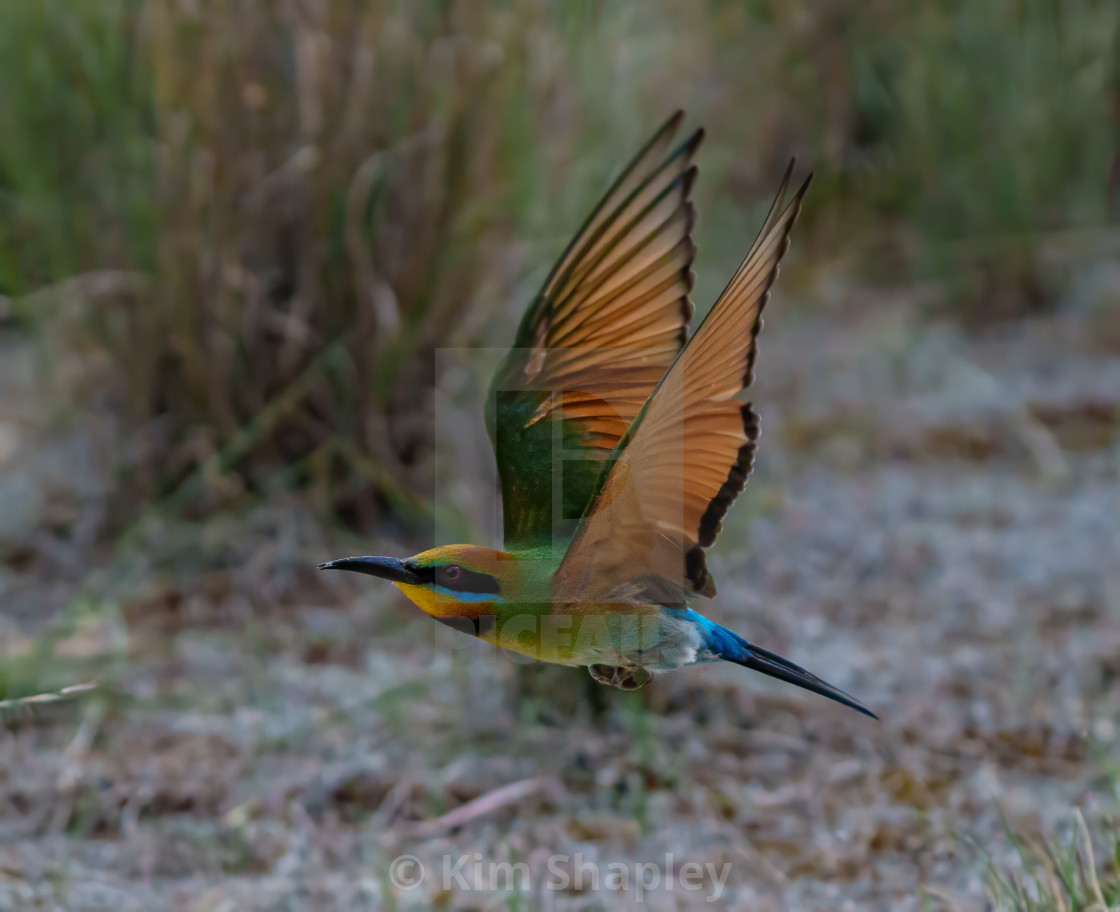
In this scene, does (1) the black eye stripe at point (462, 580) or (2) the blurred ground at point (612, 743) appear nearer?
(1) the black eye stripe at point (462, 580)

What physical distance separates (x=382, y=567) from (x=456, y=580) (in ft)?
0.23

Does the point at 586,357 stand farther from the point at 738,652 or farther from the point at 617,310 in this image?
the point at 738,652

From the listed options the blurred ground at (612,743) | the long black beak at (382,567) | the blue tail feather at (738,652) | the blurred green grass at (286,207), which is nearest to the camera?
the long black beak at (382,567)

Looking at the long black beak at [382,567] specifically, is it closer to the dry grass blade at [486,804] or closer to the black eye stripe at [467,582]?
the black eye stripe at [467,582]

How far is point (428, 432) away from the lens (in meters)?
2.46

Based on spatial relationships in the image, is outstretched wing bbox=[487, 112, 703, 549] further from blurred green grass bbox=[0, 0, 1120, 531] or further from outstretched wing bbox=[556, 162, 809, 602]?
blurred green grass bbox=[0, 0, 1120, 531]

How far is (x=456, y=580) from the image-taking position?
91cm

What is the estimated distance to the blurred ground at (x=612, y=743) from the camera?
5.82 feet

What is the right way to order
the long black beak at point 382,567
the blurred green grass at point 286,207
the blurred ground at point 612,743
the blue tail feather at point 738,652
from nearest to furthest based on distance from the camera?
the long black beak at point 382,567
the blue tail feather at point 738,652
the blurred ground at point 612,743
the blurred green grass at point 286,207

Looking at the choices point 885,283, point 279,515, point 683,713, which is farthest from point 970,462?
point 279,515

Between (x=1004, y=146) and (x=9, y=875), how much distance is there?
2.94 m

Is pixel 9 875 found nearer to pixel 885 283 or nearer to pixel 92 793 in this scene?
pixel 92 793

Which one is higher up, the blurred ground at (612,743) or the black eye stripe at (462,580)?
the black eye stripe at (462,580)

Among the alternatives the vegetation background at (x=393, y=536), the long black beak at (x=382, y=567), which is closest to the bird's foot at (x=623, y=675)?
the long black beak at (x=382, y=567)
